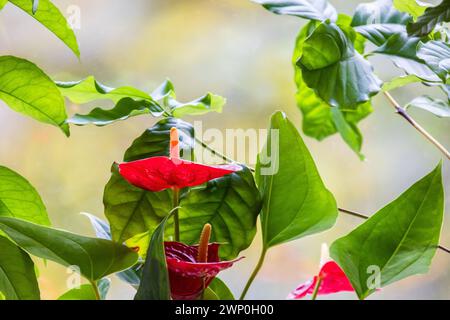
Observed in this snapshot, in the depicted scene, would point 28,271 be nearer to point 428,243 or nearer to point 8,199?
point 8,199

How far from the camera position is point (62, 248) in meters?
0.43

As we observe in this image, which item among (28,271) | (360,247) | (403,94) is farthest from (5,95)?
(403,94)

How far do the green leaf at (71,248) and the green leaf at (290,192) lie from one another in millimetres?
133

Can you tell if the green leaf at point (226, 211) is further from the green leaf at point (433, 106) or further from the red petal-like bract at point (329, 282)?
the green leaf at point (433, 106)

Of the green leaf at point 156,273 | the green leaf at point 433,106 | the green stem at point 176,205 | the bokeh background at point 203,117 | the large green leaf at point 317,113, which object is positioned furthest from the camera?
the bokeh background at point 203,117

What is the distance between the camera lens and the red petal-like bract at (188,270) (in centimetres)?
41

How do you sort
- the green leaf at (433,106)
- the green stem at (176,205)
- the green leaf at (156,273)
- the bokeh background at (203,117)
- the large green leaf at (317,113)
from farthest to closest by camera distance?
the bokeh background at (203,117), the large green leaf at (317,113), the green leaf at (433,106), the green stem at (176,205), the green leaf at (156,273)

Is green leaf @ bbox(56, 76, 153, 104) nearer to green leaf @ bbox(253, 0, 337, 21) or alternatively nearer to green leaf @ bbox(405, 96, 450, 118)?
green leaf @ bbox(253, 0, 337, 21)

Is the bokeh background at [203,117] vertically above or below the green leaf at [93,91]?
below

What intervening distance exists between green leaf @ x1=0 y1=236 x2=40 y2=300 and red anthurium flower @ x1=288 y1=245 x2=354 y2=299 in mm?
241

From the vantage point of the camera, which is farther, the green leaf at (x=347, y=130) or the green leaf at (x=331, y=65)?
the green leaf at (x=347, y=130)

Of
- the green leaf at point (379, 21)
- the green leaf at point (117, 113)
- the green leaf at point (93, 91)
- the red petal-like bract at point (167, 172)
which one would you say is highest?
the green leaf at point (379, 21)

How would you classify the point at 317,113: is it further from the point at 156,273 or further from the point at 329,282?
the point at 156,273

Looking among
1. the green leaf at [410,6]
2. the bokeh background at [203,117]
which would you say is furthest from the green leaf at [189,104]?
the bokeh background at [203,117]
